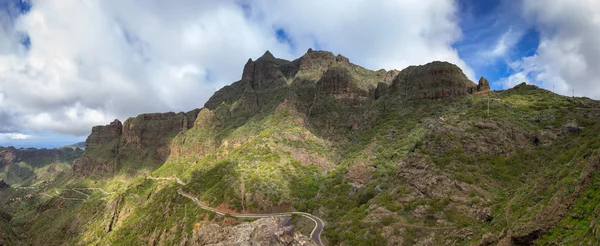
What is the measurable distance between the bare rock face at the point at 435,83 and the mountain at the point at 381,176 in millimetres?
419

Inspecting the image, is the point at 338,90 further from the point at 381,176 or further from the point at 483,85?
the point at 381,176

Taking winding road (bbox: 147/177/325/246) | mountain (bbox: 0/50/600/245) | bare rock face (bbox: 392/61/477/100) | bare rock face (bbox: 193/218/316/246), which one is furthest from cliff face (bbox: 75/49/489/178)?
bare rock face (bbox: 193/218/316/246)

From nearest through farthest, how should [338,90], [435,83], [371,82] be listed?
1. [435,83]
2. [338,90]
3. [371,82]

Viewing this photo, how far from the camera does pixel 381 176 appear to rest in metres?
77.6

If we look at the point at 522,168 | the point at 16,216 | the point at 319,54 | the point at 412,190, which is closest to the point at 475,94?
the point at 522,168

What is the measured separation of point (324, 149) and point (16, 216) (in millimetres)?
201035

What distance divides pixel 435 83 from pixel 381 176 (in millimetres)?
49089

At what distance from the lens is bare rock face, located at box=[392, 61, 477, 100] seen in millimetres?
99938

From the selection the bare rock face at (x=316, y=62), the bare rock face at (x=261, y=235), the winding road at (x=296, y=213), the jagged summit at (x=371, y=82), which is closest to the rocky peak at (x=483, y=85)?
the jagged summit at (x=371, y=82)

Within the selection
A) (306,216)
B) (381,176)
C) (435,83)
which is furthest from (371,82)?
(306,216)

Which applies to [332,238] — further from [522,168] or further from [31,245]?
[31,245]

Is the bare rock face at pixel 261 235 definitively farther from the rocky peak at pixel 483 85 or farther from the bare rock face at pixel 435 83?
the rocky peak at pixel 483 85

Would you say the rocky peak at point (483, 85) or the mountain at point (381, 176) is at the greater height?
the rocky peak at point (483, 85)

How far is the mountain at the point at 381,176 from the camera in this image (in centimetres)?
3334
